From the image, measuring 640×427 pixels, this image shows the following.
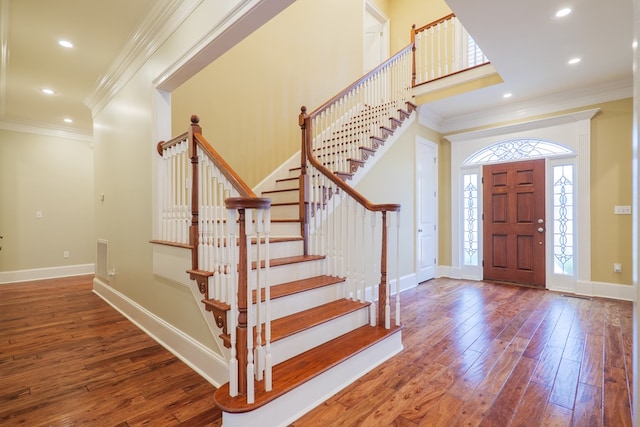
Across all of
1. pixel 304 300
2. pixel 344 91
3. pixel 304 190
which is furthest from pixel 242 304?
pixel 344 91

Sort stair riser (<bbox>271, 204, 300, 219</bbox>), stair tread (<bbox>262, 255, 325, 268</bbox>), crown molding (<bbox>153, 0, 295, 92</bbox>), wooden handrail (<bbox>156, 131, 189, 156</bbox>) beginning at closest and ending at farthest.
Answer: crown molding (<bbox>153, 0, 295, 92</bbox>)
wooden handrail (<bbox>156, 131, 189, 156</bbox>)
stair tread (<bbox>262, 255, 325, 268</bbox>)
stair riser (<bbox>271, 204, 300, 219</bbox>)

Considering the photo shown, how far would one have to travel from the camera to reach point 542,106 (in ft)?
15.0

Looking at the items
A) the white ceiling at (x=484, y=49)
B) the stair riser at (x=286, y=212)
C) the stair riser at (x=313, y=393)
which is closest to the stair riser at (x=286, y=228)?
the stair riser at (x=286, y=212)

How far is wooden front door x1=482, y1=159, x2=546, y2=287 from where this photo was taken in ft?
15.3

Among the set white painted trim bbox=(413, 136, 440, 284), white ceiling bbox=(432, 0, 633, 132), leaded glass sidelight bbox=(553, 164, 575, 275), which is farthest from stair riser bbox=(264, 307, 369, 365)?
leaded glass sidelight bbox=(553, 164, 575, 275)

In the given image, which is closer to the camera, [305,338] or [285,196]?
[305,338]

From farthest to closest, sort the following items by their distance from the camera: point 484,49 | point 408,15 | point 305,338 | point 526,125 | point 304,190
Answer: point 408,15, point 526,125, point 484,49, point 304,190, point 305,338

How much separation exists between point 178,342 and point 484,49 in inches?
167

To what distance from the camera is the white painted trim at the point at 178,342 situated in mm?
2119

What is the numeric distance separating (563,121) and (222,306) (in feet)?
17.2

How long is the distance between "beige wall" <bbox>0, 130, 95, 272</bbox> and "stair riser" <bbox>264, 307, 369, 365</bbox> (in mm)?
6017

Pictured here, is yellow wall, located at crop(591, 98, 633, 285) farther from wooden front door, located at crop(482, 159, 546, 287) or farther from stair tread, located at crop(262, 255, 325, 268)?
stair tread, located at crop(262, 255, 325, 268)

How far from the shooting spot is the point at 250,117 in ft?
13.4

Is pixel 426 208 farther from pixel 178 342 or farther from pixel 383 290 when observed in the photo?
pixel 178 342
